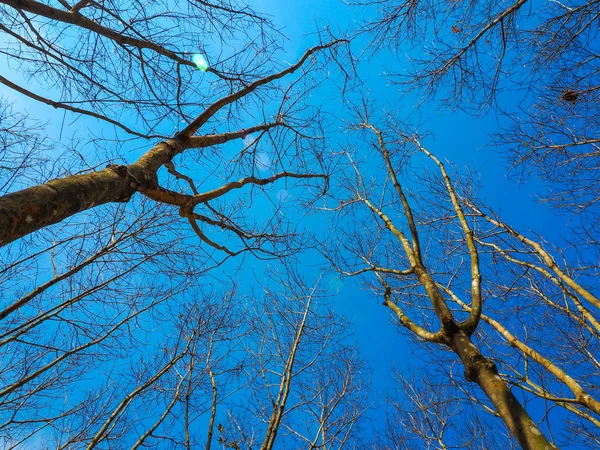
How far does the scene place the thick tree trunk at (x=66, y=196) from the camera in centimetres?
154

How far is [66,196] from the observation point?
1.80m

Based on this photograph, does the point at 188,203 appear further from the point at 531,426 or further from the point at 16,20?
the point at 531,426

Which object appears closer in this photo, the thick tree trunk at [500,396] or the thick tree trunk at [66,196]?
the thick tree trunk at [66,196]

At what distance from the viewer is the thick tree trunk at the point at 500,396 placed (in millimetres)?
1758

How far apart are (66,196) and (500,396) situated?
2771 mm

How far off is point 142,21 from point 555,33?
3958mm

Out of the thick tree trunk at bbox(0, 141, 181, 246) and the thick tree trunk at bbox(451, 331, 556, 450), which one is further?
the thick tree trunk at bbox(451, 331, 556, 450)

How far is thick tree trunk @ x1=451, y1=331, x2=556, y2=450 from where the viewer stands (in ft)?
5.77

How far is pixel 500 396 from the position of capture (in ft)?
6.40

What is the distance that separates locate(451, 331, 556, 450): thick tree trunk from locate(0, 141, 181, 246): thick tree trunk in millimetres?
2610

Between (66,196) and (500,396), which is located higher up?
(500,396)

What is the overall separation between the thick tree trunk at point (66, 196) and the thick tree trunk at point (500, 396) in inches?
103

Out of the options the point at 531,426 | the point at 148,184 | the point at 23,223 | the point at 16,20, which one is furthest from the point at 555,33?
the point at 16,20

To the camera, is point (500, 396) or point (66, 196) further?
point (500, 396)
